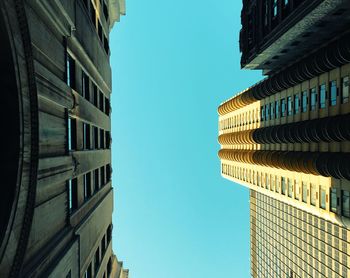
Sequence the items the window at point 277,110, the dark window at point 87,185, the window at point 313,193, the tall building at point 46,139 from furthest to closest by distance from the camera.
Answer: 1. the window at point 277,110
2. the window at point 313,193
3. the dark window at point 87,185
4. the tall building at point 46,139

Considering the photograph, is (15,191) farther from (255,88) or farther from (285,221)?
(285,221)

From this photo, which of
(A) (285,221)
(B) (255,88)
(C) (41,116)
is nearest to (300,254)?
(A) (285,221)

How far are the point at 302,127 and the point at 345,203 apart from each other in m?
10.2

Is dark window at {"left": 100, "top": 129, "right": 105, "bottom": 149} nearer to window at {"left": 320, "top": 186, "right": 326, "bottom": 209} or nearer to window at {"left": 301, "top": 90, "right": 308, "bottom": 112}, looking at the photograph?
window at {"left": 301, "top": 90, "right": 308, "bottom": 112}

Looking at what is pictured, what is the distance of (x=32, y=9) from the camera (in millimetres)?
23188

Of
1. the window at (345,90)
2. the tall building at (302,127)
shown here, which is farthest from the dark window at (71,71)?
the window at (345,90)

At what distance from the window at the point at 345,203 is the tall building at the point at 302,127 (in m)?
0.09

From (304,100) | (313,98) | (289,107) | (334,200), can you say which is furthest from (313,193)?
(289,107)

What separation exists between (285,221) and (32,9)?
209 ft

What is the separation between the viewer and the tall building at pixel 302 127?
35344 millimetres

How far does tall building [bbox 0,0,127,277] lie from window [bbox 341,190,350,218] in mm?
23983

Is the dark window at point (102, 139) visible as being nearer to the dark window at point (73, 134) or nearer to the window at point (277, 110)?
the dark window at point (73, 134)

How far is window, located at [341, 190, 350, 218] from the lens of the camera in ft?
112

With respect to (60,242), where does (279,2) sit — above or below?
above
